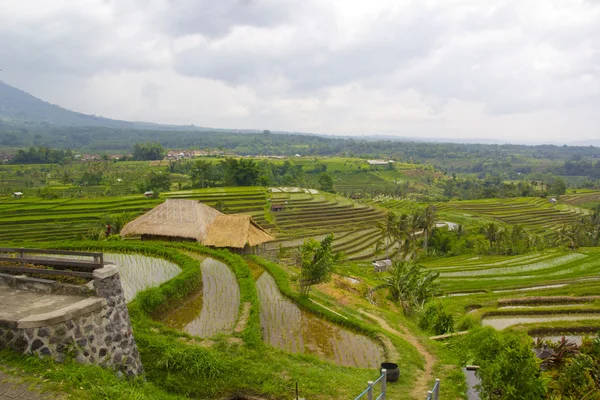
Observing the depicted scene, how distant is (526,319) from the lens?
1703 centimetres

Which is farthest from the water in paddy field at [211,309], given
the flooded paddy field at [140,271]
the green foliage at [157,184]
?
the green foliage at [157,184]

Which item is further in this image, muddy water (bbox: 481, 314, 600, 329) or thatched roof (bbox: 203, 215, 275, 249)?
thatched roof (bbox: 203, 215, 275, 249)

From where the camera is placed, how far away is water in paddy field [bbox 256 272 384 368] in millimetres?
10455

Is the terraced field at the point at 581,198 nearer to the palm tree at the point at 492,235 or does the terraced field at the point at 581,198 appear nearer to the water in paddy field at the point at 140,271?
the palm tree at the point at 492,235

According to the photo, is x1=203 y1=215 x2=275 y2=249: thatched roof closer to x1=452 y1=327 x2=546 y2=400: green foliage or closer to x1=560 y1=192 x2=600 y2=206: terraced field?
x1=452 y1=327 x2=546 y2=400: green foliage

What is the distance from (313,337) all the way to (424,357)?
127 inches

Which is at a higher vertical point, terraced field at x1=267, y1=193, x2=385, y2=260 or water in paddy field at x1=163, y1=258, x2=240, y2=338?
water in paddy field at x1=163, y1=258, x2=240, y2=338

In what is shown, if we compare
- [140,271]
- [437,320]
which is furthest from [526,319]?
[140,271]

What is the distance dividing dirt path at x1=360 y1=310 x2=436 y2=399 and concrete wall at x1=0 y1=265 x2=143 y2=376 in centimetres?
589

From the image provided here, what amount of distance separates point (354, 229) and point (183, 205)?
2981 cm

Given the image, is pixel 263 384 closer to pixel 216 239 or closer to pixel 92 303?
pixel 92 303

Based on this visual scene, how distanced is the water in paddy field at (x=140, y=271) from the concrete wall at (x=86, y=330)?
15.6 ft

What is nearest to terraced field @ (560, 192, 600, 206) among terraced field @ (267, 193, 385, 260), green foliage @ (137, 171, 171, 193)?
terraced field @ (267, 193, 385, 260)

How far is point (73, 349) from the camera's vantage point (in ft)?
20.6
